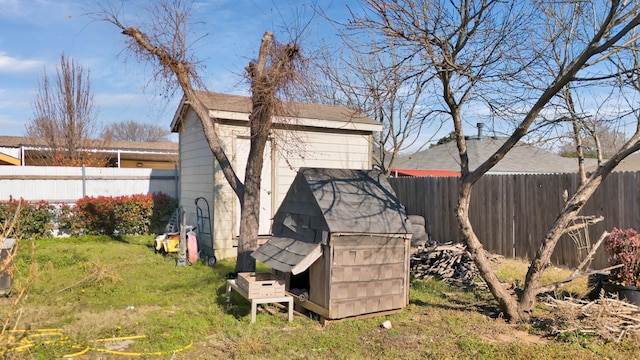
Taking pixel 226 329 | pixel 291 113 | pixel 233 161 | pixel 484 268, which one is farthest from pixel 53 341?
pixel 233 161

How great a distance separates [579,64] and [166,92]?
6431 mm

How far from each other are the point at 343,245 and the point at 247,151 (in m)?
5.52

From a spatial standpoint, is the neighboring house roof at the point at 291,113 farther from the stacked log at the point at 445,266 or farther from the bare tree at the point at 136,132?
the bare tree at the point at 136,132

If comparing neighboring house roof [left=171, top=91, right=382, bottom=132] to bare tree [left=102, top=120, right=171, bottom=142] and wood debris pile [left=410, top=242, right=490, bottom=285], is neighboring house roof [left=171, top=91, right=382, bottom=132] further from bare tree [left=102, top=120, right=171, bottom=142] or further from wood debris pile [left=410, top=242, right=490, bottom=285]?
bare tree [left=102, top=120, right=171, bottom=142]

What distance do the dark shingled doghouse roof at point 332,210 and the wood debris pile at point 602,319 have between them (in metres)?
2.04

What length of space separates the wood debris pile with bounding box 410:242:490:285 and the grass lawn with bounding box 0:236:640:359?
1.57ft

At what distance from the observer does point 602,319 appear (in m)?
5.19

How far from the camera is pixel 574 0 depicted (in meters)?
6.39

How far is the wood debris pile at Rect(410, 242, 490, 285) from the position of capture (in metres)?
8.25

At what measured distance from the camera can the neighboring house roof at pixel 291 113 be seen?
366 inches

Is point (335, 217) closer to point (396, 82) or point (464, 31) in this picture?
point (396, 82)

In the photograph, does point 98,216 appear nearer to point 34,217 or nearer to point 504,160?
point 34,217

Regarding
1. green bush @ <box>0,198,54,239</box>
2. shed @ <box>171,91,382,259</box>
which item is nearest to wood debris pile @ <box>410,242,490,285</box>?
shed @ <box>171,91,382,259</box>

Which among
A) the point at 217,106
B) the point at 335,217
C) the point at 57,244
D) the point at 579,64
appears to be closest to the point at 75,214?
the point at 57,244
